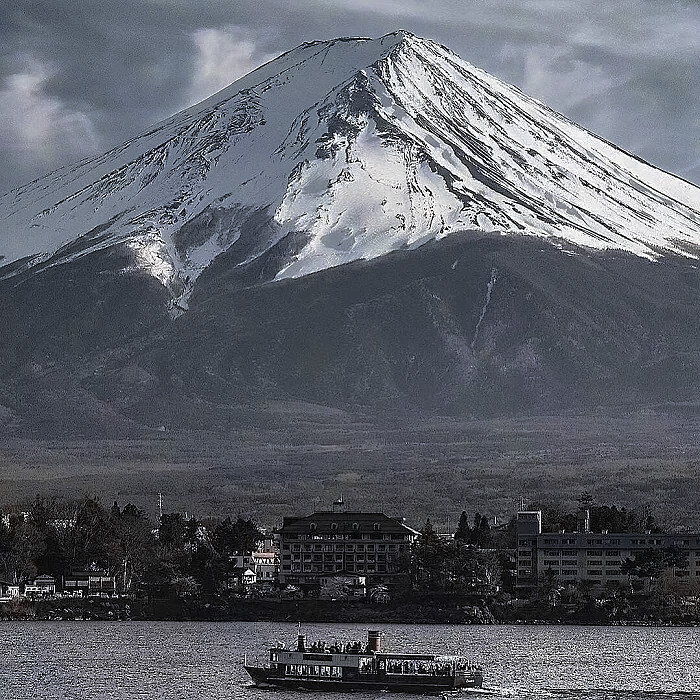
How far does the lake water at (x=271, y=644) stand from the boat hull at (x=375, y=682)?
0.62 metres

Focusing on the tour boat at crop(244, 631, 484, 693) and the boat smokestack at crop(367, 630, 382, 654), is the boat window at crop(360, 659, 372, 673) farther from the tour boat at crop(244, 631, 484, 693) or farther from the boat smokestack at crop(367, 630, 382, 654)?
the boat smokestack at crop(367, 630, 382, 654)

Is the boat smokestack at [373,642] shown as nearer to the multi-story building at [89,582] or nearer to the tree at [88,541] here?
the multi-story building at [89,582]

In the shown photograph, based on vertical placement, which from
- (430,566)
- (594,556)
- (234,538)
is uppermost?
(234,538)

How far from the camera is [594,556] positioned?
121438 millimetres

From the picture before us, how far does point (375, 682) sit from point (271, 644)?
18117 millimetres

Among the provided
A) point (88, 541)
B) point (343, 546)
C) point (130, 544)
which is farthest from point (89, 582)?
point (343, 546)

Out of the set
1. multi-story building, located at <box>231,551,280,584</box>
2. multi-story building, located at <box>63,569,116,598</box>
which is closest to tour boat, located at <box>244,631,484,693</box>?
multi-story building, located at <box>63,569,116,598</box>

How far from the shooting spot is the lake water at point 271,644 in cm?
7438

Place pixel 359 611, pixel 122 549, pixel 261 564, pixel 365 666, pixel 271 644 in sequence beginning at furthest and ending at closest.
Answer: pixel 261 564
pixel 122 549
pixel 359 611
pixel 271 644
pixel 365 666

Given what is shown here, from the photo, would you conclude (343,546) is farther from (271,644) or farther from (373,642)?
(373,642)

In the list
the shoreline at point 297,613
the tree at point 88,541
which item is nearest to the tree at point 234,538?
the tree at point 88,541

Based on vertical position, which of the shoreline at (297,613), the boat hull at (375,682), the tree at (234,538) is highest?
the tree at (234,538)

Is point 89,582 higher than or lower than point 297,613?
higher

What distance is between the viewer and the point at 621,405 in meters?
190
